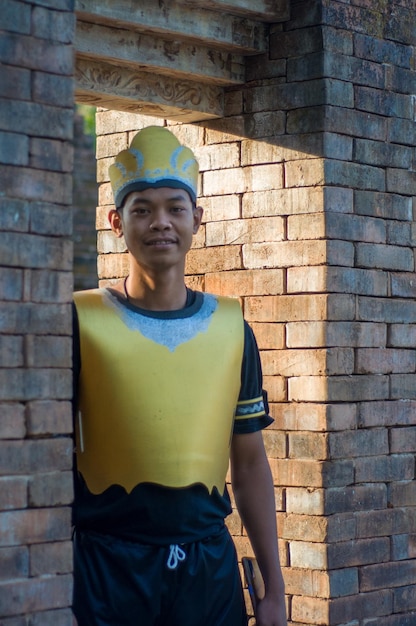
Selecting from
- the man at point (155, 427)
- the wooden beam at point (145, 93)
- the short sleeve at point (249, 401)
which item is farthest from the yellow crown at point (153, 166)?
the wooden beam at point (145, 93)

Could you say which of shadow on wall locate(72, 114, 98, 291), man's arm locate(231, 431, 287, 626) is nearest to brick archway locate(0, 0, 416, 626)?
man's arm locate(231, 431, 287, 626)

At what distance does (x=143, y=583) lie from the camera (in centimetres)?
423

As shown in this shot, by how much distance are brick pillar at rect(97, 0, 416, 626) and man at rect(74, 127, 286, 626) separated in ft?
2.31

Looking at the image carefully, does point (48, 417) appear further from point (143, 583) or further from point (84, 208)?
point (84, 208)

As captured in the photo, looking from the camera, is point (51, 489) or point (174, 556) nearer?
point (51, 489)

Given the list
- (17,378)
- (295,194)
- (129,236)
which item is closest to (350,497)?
(295,194)

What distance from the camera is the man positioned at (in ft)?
13.9

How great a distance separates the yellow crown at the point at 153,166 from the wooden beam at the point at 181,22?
58 centimetres

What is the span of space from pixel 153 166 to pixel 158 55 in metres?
0.88

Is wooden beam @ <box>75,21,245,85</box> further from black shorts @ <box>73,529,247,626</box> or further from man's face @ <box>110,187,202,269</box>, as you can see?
black shorts @ <box>73,529,247,626</box>

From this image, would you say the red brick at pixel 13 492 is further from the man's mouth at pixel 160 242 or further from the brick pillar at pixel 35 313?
the man's mouth at pixel 160 242

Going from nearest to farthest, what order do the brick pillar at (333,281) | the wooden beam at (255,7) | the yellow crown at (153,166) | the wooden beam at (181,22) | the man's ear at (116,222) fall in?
the yellow crown at (153,166)
the man's ear at (116,222)
the wooden beam at (181,22)
the wooden beam at (255,7)
the brick pillar at (333,281)

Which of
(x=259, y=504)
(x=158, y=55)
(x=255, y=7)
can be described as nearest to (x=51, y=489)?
(x=259, y=504)

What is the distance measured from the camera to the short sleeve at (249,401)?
4.52 m
